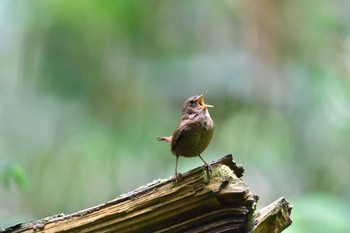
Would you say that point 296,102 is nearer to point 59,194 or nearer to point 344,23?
point 344,23

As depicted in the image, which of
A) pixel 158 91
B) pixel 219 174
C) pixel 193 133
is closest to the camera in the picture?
pixel 219 174

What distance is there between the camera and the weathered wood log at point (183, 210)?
5.21ft

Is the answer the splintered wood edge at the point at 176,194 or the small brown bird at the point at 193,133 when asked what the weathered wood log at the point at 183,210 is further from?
the small brown bird at the point at 193,133

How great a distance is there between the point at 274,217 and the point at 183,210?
1.00 ft

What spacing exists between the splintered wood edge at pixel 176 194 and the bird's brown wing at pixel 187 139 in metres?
0.11

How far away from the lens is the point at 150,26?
618 centimetres

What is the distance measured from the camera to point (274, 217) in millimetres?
1755

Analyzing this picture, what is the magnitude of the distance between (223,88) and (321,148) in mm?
1143

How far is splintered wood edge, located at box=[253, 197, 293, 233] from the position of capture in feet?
5.68

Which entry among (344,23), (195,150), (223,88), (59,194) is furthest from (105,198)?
(195,150)

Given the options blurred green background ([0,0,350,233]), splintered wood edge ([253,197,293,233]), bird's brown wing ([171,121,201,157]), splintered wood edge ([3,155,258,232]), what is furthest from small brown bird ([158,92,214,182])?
blurred green background ([0,0,350,233])

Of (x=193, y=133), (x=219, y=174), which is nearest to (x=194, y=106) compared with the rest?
(x=193, y=133)

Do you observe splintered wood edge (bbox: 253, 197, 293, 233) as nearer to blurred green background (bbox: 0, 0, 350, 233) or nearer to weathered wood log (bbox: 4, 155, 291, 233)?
weathered wood log (bbox: 4, 155, 291, 233)

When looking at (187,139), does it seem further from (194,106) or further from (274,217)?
(274,217)
